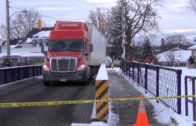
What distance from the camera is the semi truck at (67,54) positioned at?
79.3 feet

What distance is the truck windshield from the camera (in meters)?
25.1

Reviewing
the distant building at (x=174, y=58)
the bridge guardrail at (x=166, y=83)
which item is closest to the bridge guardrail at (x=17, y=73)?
the bridge guardrail at (x=166, y=83)

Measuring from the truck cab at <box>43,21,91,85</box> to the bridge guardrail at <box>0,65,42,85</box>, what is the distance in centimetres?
187

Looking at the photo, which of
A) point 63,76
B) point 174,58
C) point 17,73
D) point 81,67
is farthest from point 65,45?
point 174,58

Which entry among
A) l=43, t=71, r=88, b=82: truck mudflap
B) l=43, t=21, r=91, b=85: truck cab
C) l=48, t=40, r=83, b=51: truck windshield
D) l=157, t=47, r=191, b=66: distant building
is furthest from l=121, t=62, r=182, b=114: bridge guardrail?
l=157, t=47, r=191, b=66: distant building

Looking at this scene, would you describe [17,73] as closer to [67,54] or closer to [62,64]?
[62,64]

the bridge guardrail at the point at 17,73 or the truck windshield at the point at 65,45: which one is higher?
the truck windshield at the point at 65,45

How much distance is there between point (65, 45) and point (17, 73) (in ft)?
11.3

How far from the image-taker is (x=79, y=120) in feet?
38.2

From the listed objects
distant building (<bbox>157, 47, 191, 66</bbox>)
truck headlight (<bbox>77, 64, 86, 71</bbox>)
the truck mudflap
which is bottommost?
→ distant building (<bbox>157, 47, 191, 66</bbox>)

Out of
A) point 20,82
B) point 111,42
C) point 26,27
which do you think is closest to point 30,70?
point 20,82

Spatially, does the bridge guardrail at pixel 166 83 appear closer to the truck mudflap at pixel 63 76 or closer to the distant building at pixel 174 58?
the truck mudflap at pixel 63 76

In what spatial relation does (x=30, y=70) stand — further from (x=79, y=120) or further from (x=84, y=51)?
(x=79, y=120)

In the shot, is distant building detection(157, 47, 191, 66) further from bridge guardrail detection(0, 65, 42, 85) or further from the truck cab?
the truck cab
